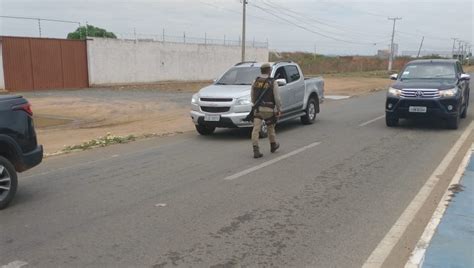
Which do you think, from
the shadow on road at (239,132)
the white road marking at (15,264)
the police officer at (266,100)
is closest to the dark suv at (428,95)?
the shadow on road at (239,132)

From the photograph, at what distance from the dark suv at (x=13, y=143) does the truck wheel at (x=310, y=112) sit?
347 inches

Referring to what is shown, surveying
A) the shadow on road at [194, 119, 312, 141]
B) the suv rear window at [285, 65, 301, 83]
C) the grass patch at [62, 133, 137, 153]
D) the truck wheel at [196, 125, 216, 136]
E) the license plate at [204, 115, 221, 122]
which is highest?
the suv rear window at [285, 65, 301, 83]

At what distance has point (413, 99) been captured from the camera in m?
12.9

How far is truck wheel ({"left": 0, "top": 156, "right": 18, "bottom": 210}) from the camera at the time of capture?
6.44 meters

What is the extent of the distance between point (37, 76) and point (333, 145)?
2472cm

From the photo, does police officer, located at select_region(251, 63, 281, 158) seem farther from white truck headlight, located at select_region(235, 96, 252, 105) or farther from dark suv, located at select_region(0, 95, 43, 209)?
dark suv, located at select_region(0, 95, 43, 209)

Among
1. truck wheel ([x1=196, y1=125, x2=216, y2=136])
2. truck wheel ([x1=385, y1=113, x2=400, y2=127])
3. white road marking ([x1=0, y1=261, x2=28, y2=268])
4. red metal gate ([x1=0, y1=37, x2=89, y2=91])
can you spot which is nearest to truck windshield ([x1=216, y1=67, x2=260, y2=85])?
truck wheel ([x1=196, y1=125, x2=216, y2=136])

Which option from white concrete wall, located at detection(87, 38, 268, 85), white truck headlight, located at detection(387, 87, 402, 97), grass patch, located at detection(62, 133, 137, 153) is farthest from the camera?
white concrete wall, located at detection(87, 38, 268, 85)

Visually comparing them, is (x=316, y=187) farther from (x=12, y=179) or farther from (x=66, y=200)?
(x=12, y=179)

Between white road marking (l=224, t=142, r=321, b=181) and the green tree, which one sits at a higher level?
the green tree

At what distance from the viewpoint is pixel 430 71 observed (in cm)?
1410

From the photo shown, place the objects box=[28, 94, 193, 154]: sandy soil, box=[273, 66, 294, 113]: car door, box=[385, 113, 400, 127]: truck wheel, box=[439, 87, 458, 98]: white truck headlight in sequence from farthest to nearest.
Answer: box=[28, 94, 193, 154]: sandy soil
box=[385, 113, 400, 127]: truck wheel
box=[273, 66, 294, 113]: car door
box=[439, 87, 458, 98]: white truck headlight

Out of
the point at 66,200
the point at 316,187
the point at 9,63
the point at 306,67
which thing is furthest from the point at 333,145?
the point at 306,67

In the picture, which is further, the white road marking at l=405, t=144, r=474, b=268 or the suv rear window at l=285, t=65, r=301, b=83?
the suv rear window at l=285, t=65, r=301, b=83
